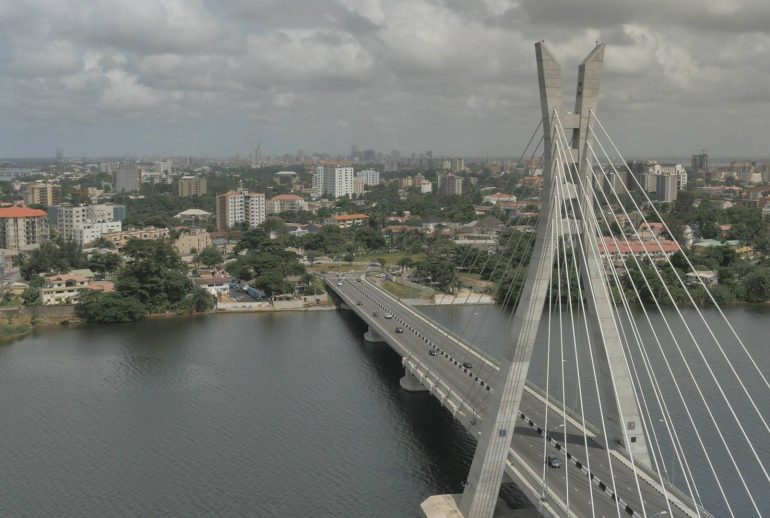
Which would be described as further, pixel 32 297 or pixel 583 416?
pixel 32 297

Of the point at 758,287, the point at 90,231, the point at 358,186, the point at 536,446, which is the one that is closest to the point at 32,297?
the point at 90,231

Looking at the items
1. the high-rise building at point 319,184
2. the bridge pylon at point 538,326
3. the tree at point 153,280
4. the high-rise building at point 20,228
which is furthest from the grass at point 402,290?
the high-rise building at point 319,184

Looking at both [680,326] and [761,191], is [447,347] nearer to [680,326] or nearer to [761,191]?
[680,326]

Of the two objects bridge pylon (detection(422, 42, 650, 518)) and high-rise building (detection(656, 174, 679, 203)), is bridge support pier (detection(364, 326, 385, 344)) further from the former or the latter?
high-rise building (detection(656, 174, 679, 203))

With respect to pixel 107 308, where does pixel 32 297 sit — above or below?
above

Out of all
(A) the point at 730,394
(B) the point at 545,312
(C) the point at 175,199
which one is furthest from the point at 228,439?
(C) the point at 175,199

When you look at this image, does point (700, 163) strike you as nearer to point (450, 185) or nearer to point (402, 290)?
point (450, 185)

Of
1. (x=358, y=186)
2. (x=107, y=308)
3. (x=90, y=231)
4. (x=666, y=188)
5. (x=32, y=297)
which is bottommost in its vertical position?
(x=107, y=308)

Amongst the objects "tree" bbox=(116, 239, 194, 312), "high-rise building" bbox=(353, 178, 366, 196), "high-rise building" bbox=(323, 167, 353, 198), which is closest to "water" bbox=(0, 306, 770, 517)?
"tree" bbox=(116, 239, 194, 312)
